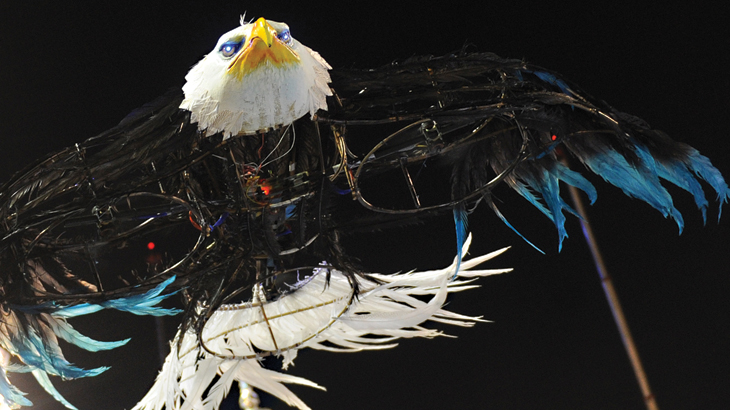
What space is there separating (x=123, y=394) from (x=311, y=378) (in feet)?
2.05

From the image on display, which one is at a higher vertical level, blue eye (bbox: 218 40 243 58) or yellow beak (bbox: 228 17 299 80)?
blue eye (bbox: 218 40 243 58)

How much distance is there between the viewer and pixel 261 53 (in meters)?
1.38

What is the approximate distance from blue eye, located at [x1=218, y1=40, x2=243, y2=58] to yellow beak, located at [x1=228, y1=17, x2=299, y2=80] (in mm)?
34

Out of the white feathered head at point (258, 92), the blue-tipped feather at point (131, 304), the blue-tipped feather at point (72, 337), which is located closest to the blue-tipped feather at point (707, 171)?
the white feathered head at point (258, 92)

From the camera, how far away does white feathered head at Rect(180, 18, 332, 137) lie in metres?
1.38

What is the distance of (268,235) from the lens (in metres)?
1.52

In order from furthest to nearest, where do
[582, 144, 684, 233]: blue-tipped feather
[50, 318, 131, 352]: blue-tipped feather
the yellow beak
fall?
[50, 318, 131, 352]: blue-tipped feather, [582, 144, 684, 233]: blue-tipped feather, the yellow beak

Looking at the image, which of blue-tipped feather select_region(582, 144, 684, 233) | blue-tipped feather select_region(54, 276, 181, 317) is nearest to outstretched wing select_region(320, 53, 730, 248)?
blue-tipped feather select_region(582, 144, 684, 233)

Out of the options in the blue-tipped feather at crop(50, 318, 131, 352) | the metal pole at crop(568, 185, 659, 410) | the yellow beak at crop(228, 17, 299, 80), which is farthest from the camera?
the metal pole at crop(568, 185, 659, 410)

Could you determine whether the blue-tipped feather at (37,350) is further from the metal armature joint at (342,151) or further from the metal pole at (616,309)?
the metal pole at (616,309)

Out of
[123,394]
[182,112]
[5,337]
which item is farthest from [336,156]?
[123,394]

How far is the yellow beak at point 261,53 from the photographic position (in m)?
1.38

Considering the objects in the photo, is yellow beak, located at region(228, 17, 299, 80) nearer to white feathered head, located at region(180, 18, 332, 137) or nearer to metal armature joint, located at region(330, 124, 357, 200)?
white feathered head, located at region(180, 18, 332, 137)

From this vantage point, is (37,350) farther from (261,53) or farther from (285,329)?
(261,53)
